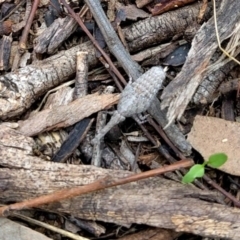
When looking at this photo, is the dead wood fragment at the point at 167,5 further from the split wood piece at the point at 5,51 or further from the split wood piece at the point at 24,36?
the split wood piece at the point at 5,51

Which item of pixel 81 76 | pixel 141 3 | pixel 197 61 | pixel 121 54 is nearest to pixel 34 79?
pixel 81 76

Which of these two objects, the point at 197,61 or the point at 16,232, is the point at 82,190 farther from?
the point at 197,61

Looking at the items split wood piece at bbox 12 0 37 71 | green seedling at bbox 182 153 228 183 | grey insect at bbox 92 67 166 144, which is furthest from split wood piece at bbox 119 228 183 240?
split wood piece at bbox 12 0 37 71

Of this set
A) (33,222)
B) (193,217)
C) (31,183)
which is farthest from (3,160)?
(193,217)

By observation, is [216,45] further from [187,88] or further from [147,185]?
[147,185]

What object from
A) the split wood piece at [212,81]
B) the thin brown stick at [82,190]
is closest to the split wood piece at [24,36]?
the thin brown stick at [82,190]

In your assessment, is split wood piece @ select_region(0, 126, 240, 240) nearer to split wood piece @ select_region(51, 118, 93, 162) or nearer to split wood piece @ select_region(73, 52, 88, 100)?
split wood piece @ select_region(51, 118, 93, 162)
